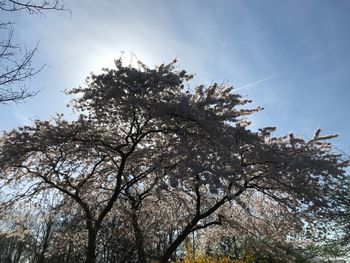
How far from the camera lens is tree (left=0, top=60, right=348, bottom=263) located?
10.3 metres

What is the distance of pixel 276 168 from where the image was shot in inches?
457

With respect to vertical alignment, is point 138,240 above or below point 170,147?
below

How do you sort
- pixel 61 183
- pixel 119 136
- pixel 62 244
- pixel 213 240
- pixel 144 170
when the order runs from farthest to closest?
pixel 213 240 < pixel 62 244 < pixel 144 170 < pixel 61 183 < pixel 119 136

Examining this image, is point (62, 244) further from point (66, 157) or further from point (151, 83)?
point (151, 83)

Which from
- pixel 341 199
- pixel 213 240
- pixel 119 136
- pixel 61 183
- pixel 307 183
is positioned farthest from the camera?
pixel 213 240

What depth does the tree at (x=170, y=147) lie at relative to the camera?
10320 mm

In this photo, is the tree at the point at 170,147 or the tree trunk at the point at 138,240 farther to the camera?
the tree trunk at the point at 138,240

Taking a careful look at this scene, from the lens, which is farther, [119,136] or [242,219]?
[242,219]

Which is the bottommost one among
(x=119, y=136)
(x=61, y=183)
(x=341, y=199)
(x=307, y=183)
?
(x=341, y=199)

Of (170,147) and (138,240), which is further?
(138,240)

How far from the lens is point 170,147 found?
1212 centimetres

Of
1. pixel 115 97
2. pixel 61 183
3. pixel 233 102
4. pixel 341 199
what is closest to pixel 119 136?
pixel 115 97

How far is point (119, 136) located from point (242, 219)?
759 cm

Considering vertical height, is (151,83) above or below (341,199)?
above
